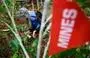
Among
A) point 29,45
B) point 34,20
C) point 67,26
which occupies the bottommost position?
point 29,45

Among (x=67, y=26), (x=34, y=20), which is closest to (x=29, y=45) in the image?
(x=34, y=20)

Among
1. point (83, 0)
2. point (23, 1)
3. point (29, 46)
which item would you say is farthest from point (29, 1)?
point (83, 0)

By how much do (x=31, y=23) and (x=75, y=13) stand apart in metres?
1.84

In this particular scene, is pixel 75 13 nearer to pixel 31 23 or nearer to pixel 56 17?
pixel 56 17

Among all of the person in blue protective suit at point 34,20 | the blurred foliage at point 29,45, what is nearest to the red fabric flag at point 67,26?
the blurred foliage at point 29,45

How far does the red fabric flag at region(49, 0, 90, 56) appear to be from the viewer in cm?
153

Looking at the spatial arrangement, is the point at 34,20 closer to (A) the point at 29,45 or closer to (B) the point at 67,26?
(A) the point at 29,45

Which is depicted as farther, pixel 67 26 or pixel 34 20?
pixel 34 20

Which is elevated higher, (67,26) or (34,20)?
(67,26)

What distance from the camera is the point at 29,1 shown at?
4230mm

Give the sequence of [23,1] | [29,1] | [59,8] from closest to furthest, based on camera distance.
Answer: [59,8] → [23,1] → [29,1]

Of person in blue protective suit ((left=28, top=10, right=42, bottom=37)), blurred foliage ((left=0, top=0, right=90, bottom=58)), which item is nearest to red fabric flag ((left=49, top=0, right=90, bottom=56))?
blurred foliage ((left=0, top=0, right=90, bottom=58))

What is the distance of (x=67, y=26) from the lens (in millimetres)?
1549

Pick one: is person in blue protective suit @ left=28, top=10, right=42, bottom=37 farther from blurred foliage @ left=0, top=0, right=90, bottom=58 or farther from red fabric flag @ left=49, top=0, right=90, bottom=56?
red fabric flag @ left=49, top=0, right=90, bottom=56
